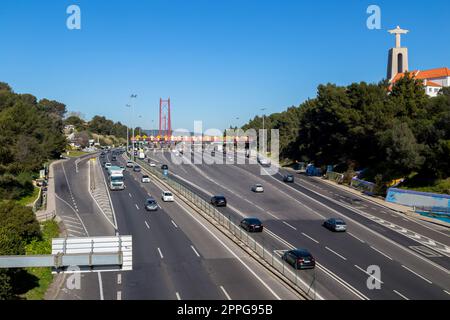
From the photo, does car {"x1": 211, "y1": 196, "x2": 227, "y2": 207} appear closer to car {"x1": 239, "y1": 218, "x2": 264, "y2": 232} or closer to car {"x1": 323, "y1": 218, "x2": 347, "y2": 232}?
car {"x1": 239, "y1": 218, "x2": 264, "y2": 232}

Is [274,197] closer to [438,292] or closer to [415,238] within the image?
[415,238]

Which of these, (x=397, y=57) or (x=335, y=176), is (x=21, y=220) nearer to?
(x=335, y=176)

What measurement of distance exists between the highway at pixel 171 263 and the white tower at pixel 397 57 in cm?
12519

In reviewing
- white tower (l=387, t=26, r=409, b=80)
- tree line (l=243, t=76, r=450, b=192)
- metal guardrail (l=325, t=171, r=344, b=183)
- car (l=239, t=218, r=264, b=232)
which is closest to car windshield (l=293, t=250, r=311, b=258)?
car (l=239, t=218, r=264, b=232)

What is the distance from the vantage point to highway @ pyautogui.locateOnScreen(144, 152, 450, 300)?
26.0 m

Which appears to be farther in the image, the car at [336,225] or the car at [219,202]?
the car at [219,202]

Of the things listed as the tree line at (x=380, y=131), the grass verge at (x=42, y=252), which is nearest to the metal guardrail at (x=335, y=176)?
the tree line at (x=380, y=131)

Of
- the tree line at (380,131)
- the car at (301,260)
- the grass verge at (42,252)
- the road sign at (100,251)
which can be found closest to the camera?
the road sign at (100,251)

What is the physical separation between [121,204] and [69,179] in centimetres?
2817

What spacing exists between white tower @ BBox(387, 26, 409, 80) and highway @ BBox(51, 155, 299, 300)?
125194 mm

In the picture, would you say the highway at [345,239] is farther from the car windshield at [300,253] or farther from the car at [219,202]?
the car windshield at [300,253]

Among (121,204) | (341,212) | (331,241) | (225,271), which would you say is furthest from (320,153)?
(225,271)

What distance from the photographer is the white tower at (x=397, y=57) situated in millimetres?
153125

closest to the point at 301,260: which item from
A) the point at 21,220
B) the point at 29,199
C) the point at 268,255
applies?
the point at 268,255
